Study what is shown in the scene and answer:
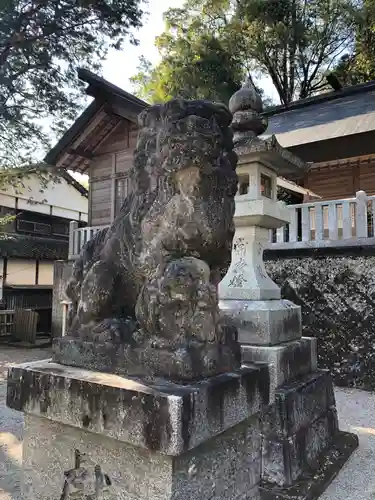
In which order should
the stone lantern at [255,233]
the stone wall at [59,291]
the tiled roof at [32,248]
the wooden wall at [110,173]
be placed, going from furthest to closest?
1. the tiled roof at [32,248]
2. the wooden wall at [110,173]
3. the stone wall at [59,291]
4. the stone lantern at [255,233]

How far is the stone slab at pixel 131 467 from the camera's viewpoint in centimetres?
139

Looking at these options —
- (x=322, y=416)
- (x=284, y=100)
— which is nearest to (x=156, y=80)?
(x=284, y=100)

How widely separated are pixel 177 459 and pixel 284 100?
18.4m

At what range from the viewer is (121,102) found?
9.54m

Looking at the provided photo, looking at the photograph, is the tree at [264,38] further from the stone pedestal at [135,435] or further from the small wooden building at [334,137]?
the stone pedestal at [135,435]

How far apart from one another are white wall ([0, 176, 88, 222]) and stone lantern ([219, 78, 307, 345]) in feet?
43.9

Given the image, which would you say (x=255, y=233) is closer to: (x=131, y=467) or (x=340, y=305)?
(x=131, y=467)

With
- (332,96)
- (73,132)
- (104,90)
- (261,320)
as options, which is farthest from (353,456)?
(332,96)

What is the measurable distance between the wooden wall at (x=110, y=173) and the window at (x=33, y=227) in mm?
5556

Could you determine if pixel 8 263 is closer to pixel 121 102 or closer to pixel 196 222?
pixel 121 102

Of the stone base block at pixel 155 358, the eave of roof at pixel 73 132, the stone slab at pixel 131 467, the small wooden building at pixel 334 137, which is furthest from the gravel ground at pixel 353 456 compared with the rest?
the eave of roof at pixel 73 132

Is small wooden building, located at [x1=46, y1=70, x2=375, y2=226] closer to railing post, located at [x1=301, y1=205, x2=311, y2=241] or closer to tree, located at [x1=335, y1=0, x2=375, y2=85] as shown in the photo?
railing post, located at [x1=301, y1=205, x2=311, y2=241]

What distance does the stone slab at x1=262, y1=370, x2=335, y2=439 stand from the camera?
81.7 inches

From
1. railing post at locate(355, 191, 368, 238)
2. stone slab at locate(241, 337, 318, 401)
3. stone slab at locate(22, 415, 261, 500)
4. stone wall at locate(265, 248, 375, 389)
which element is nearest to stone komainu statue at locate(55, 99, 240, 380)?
stone slab at locate(22, 415, 261, 500)
